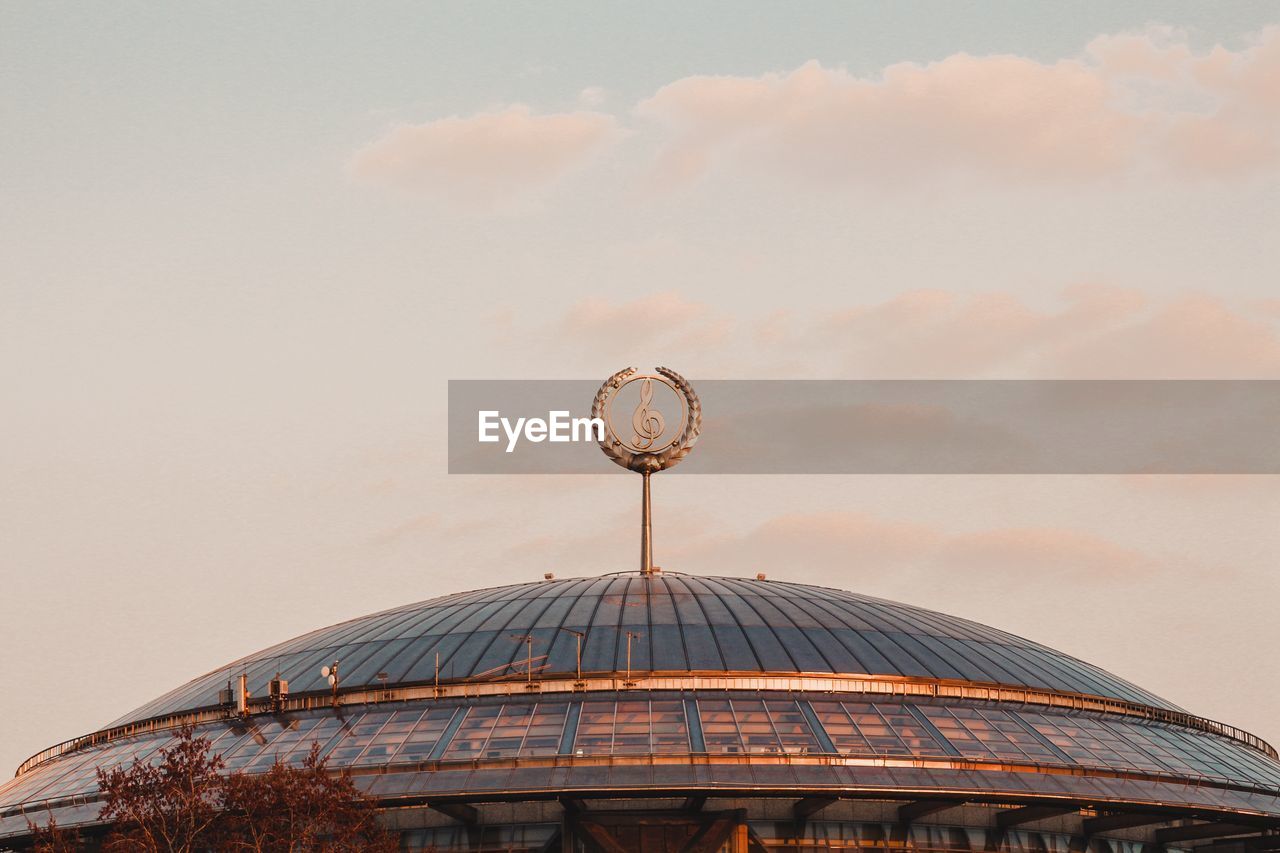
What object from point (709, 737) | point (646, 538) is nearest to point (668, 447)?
point (646, 538)

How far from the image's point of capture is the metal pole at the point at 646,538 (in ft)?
239

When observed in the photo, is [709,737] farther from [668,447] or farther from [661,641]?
[668,447]

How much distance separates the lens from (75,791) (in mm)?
57125

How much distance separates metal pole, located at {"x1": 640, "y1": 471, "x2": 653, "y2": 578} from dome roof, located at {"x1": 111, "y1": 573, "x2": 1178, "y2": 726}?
1048 millimetres

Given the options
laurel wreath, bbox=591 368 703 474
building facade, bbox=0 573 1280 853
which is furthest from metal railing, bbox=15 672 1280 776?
laurel wreath, bbox=591 368 703 474

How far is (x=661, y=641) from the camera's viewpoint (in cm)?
5962

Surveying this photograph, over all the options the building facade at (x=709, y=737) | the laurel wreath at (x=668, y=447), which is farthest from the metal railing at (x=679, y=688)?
the laurel wreath at (x=668, y=447)

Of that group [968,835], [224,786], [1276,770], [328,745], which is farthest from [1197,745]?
[224,786]

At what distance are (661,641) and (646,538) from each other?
1387 cm

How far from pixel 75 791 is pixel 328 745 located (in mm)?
9118

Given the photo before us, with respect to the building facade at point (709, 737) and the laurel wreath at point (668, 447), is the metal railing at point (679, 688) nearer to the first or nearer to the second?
the building facade at point (709, 737)

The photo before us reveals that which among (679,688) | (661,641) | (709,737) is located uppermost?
(661,641)

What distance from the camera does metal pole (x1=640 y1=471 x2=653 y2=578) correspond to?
72.8m

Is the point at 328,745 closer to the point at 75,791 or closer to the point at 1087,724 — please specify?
the point at 75,791
